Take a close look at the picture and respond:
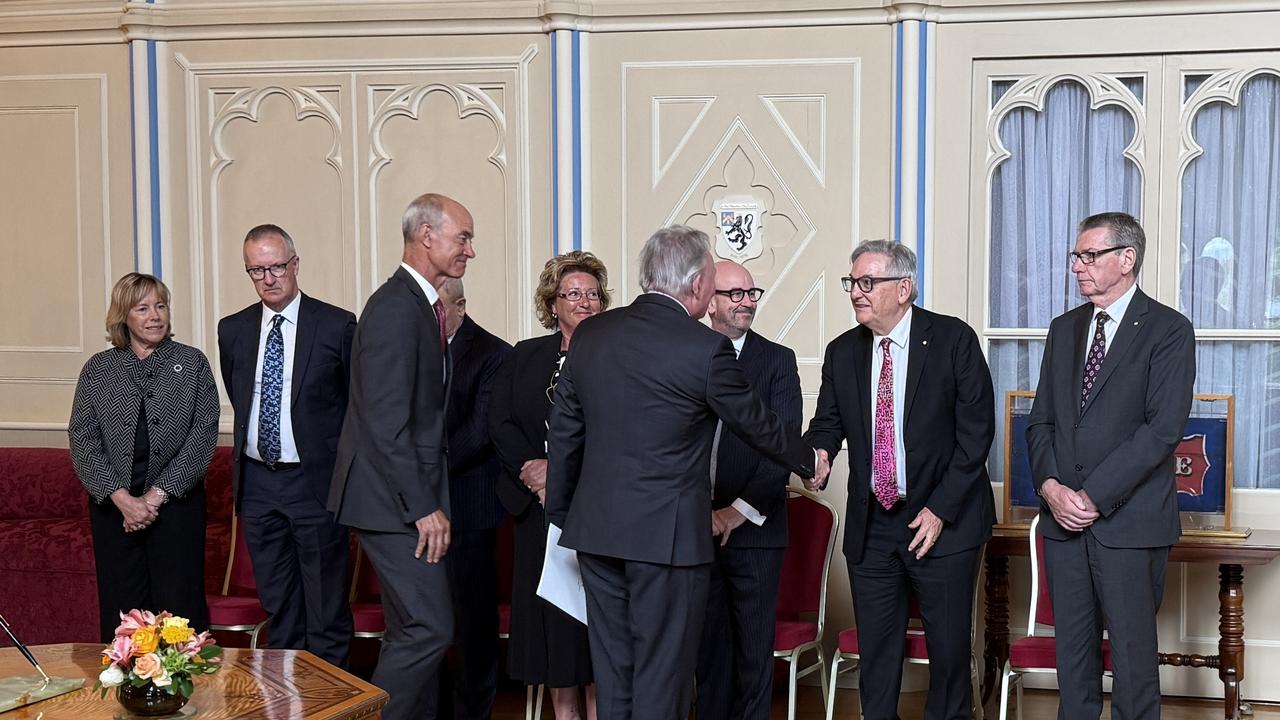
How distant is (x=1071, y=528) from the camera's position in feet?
12.7

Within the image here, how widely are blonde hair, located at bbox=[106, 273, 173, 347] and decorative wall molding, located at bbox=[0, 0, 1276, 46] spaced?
1.80 meters

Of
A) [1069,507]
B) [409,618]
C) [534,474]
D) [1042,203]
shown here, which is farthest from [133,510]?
[1042,203]

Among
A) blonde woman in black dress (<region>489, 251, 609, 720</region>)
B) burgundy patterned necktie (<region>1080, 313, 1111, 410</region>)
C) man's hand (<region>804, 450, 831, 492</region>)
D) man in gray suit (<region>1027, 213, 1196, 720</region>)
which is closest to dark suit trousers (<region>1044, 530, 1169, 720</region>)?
man in gray suit (<region>1027, 213, 1196, 720</region>)

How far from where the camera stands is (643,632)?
3.38m

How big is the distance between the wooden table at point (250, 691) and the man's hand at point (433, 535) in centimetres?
43

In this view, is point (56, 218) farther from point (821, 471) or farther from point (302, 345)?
point (821, 471)

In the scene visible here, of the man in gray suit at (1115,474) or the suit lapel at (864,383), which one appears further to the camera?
the suit lapel at (864,383)

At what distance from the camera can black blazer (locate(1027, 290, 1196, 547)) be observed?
3.77m

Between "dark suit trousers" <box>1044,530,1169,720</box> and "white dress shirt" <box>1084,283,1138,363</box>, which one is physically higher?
"white dress shirt" <box>1084,283,1138,363</box>

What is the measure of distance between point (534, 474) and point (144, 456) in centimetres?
156

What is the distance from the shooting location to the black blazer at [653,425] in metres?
3.32

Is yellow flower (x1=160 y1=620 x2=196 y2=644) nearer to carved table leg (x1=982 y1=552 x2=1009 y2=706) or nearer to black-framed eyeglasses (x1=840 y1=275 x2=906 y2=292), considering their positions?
black-framed eyeglasses (x1=840 y1=275 x2=906 y2=292)

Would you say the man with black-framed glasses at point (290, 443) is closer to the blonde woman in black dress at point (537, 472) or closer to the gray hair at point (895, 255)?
the blonde woman in black dress at point (537, 472)

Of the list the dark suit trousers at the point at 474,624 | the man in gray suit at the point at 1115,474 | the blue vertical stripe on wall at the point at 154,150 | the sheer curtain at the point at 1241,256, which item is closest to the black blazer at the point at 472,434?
the dark suit trousers at the point at 474,624
